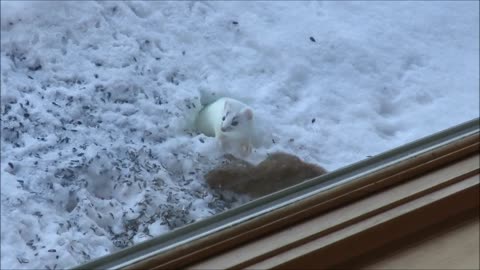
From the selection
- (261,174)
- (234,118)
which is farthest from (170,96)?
(261,174)

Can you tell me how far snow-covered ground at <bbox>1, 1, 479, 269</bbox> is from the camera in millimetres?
960

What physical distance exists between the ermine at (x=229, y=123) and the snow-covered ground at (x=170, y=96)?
0.08ft

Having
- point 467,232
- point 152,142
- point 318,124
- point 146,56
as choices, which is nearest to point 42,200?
point 152,142

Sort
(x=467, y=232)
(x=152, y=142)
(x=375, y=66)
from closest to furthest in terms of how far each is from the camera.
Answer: (x=467, y=232), (x=152, y=142), (x=375, y=66)

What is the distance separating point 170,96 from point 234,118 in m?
0.13

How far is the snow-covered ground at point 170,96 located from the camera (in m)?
0.96

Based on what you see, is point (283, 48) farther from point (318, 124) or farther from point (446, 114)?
point (446, 114)

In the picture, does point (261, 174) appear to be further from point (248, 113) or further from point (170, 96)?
point (170, 96)

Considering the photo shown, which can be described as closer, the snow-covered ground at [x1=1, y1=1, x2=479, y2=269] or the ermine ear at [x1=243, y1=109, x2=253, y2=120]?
the snow-covered ground at [x1=1, y1=1, x2=479, y2=269]

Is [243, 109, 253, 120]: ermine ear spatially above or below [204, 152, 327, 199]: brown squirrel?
above

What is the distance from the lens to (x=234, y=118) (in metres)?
1.09

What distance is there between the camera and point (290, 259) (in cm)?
78

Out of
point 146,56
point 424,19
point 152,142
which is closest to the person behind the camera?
point 152,142

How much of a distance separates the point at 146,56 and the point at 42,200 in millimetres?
351
